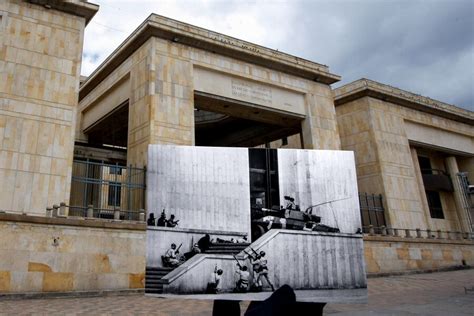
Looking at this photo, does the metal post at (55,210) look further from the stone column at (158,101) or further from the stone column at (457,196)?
the stone column at (457,196)

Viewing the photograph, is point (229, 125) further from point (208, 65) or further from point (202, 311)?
point (202, 311)

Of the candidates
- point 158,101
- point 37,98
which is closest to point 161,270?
point 37,98

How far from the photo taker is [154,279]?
495 cm

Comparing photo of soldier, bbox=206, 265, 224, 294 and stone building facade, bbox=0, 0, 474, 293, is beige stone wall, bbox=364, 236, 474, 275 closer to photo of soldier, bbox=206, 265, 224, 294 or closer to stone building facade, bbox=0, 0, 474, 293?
stone building facade, bbox=0, 0, 474, 293

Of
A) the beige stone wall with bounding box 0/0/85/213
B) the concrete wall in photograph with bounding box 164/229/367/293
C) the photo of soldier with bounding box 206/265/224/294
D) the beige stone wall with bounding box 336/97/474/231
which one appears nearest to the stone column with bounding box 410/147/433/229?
→ the beige stone wall with bounding box 336/97/474/231

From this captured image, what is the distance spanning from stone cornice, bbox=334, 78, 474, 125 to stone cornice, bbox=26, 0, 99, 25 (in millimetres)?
18341

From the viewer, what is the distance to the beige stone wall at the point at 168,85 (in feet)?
65.7

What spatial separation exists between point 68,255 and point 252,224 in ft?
34.7

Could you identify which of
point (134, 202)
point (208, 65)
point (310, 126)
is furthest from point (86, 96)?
point (310, 126)

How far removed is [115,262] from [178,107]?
356 inches

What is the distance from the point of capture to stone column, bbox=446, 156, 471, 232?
3419cm

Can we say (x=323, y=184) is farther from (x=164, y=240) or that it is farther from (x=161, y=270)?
(x=161, y=270)

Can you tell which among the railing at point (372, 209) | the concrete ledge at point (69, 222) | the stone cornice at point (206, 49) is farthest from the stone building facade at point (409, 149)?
the concrete ledge at point (69, 222)

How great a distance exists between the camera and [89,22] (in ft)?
67.0
